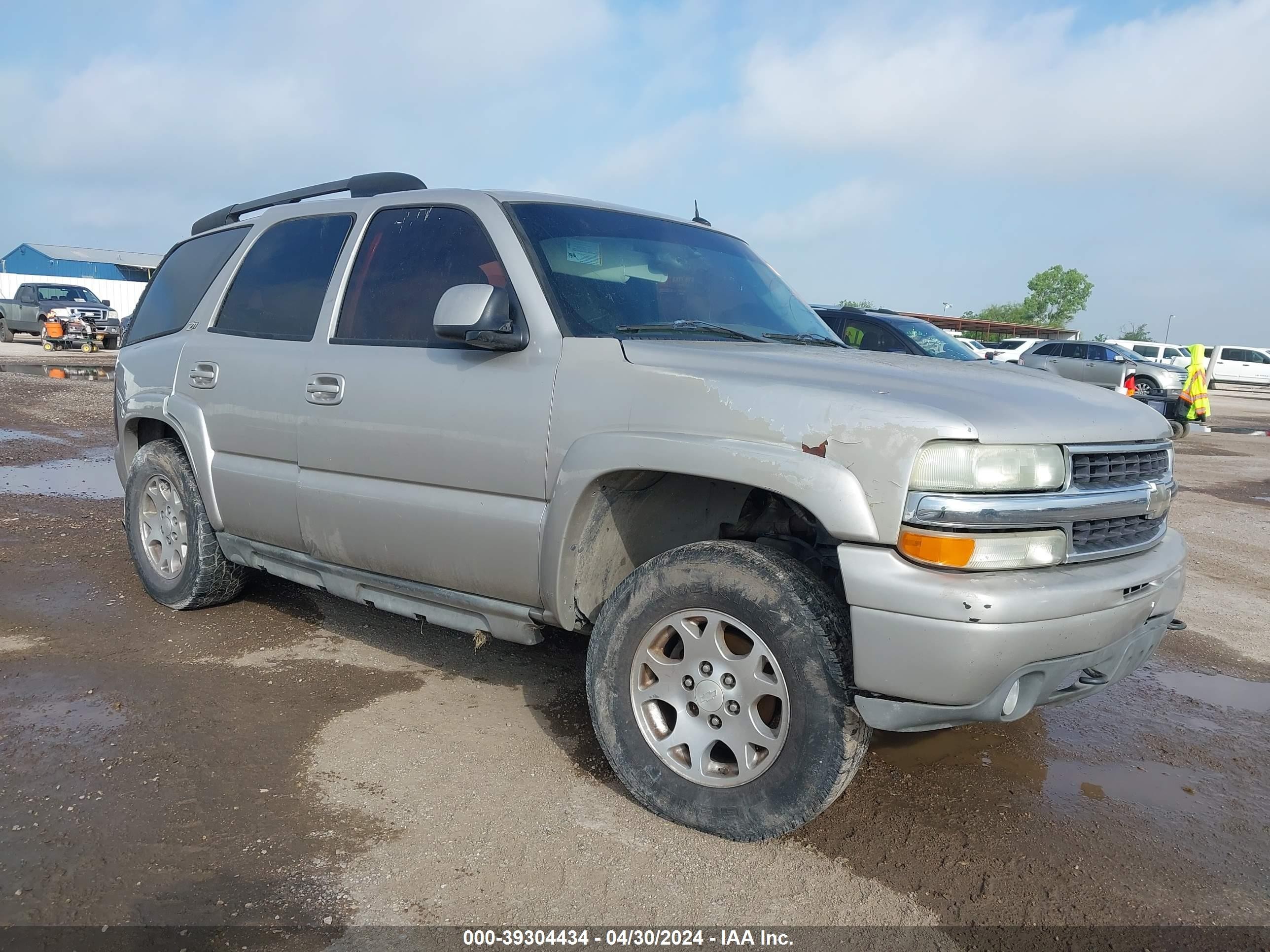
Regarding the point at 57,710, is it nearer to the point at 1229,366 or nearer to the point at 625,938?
the point at 625,938

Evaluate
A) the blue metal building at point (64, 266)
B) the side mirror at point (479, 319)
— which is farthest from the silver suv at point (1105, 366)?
the blue metal building at point (64, 266)

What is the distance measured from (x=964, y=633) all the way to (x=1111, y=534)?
2.40ft

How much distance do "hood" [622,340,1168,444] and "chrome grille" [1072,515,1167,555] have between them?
0.24 meters

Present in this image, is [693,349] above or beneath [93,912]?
above

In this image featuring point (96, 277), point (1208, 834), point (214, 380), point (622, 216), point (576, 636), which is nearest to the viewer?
point (1208, 834)

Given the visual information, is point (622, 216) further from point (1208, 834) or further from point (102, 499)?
point (102, 499)

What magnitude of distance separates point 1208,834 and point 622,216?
3.01 m

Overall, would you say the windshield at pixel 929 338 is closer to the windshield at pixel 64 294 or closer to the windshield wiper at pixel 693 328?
the windshield wiper at pixel 693 328

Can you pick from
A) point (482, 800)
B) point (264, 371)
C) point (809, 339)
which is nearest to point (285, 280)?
point (264, 371)

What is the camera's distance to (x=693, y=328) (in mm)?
3510

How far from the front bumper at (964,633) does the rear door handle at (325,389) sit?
7.14ft

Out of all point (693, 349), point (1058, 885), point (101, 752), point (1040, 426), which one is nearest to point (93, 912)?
point (101, 752)

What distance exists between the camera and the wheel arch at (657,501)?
264 cm

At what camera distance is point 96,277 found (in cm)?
5906
